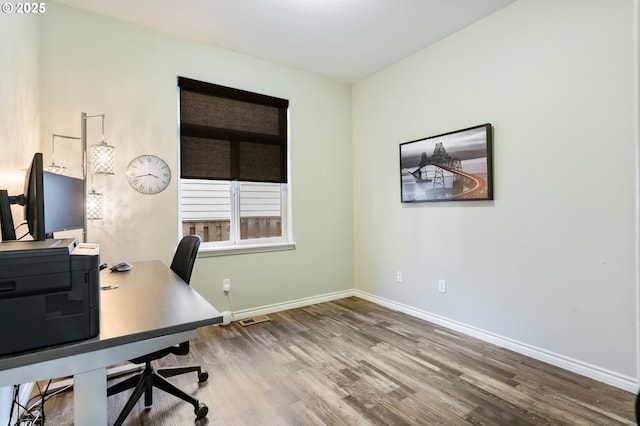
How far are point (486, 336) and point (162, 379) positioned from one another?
2.56m

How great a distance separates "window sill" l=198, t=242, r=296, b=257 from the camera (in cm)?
318

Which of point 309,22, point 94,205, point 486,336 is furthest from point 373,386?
point 309,22

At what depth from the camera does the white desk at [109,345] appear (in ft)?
3.00

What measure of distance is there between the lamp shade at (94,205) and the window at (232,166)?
686mm

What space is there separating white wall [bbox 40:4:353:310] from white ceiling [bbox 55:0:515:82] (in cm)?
19

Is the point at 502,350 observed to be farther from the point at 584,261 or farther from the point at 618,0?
the point at 618,0

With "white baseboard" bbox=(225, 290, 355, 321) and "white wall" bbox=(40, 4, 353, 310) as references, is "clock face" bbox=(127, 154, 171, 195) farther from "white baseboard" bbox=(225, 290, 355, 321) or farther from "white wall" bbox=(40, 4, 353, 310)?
"white baseboard" bbox=(225, 290, 355, 321)

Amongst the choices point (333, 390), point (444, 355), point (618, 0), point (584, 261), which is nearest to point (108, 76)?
point (333, 390)

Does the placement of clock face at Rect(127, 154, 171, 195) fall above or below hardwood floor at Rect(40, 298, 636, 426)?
above

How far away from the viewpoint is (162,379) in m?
1.86

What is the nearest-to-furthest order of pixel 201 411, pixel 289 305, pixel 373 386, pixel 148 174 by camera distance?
pixel 201 411
pixel 373 386
pixel 148 174
pixel 289 305

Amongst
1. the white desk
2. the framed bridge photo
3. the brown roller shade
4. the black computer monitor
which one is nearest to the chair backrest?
the white desk

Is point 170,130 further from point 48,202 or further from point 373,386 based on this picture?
point 373,386

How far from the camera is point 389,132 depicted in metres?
3.68
